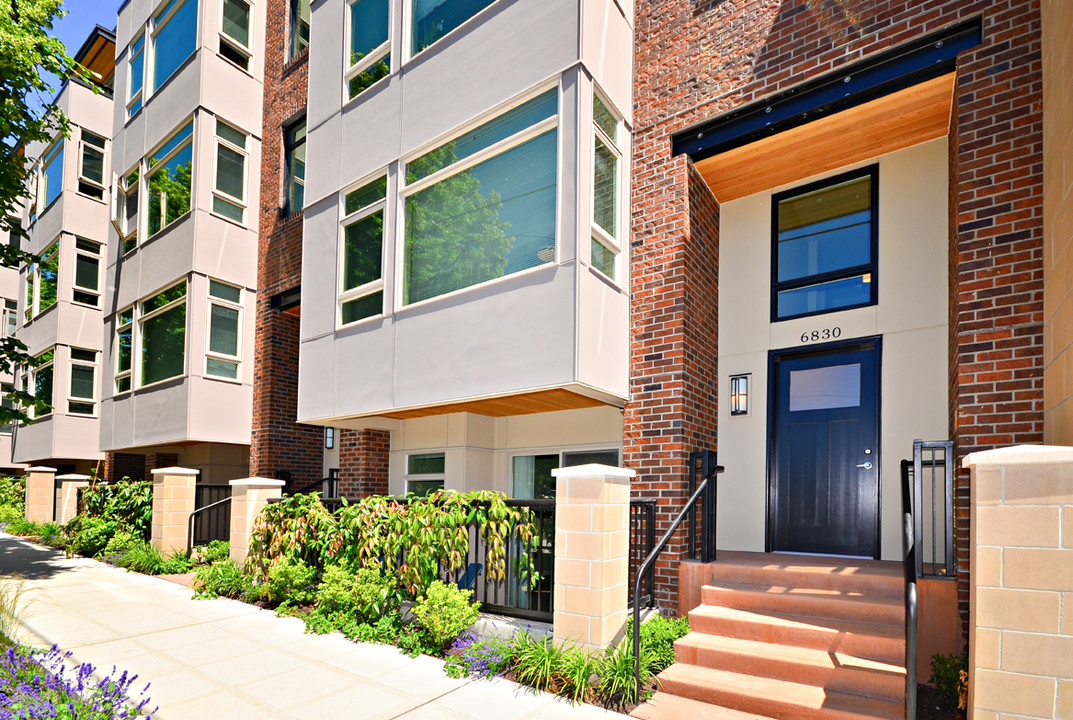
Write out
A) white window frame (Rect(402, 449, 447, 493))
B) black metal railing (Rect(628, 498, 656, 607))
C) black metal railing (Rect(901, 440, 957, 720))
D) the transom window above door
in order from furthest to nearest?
white window frame (Rect(402, 449, 447, 493)) < the transom window above door < black metal railing (Rect(628, 498, 656, 607)) < black metal railing (Rect(901, 440, 957, 720))

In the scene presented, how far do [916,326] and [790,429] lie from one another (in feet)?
5.45

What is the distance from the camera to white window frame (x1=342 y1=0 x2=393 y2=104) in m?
8.76

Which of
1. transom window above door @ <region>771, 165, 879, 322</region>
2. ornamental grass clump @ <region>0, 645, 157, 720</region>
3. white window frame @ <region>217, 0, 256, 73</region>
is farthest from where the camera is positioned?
white window frame @ <region>217, 0, 256, 73</region>

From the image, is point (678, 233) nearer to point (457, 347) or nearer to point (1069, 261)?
point (457, 347)

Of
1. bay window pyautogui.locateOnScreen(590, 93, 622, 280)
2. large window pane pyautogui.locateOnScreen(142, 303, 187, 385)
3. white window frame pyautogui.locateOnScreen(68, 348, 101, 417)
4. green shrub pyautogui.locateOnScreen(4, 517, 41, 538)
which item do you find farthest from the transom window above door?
white window frame pyautogui.locateOnScreen(68, 348, 101, 417)

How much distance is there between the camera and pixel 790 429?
7.32m

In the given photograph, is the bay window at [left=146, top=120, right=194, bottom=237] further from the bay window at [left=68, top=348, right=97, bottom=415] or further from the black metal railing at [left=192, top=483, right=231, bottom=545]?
the bay window at [left=68, top=348, right=97, bottom=415]

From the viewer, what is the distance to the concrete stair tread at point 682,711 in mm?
4535

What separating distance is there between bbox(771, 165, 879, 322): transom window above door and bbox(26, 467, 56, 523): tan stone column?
54.8 feet

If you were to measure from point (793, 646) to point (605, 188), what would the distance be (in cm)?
463

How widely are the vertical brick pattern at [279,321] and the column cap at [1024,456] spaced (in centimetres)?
1029

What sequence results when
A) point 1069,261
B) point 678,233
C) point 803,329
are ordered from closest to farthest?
point 1069,261 < point 678,233 < point 803,329

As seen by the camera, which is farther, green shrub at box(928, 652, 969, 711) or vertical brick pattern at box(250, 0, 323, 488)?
vertical brick pattern at box(250, 0, 323, 488)

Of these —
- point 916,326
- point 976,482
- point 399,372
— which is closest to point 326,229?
point 399,372
